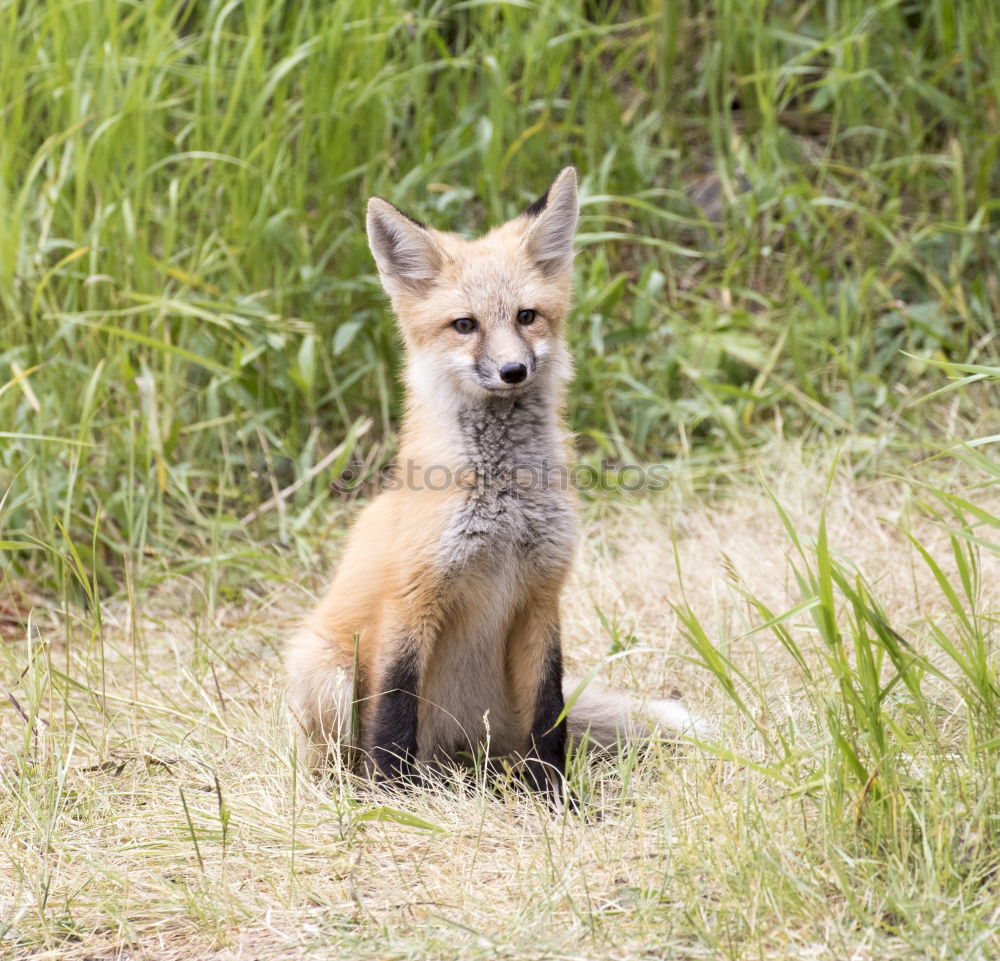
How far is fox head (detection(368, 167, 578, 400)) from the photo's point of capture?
289 centimetres

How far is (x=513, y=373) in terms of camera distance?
110 inches

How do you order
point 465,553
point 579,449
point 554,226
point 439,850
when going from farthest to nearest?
point 579,449, point 554,226, point 465,553, point 439,850

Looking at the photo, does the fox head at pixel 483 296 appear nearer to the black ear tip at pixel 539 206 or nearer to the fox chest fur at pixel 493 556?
the black ear tip at pixel 539 206

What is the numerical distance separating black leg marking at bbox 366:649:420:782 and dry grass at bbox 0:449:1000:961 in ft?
0.34

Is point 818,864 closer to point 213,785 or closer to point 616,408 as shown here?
point 213,785

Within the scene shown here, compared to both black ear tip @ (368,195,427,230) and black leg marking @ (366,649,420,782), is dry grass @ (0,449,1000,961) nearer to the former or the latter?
black leg marking @ (366,649,420,782)

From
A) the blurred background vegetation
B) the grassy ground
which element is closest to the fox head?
the grassy ground

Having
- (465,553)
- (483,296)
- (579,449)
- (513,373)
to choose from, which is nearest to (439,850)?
(465,553)

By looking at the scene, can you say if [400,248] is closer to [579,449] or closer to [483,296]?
[483,296]

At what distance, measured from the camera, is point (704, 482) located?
4875mm

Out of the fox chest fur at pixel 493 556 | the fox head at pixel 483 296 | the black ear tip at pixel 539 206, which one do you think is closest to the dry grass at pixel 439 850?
the fox chest fur at pixel 493 556

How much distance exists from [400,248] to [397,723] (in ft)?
4.23

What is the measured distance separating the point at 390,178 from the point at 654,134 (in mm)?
1562

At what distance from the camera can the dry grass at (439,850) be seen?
1920 millimetres
